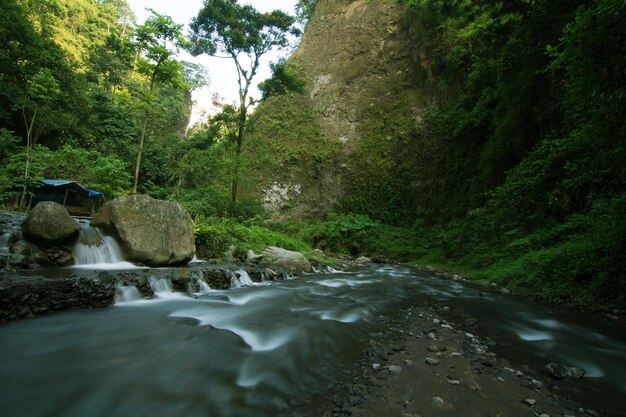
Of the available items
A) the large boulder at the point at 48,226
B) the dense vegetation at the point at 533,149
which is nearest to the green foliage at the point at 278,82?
the dense vegetation at the point at 533,149

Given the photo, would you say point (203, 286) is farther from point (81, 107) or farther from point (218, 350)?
point (81, 107)

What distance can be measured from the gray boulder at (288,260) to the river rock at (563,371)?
20.7ft

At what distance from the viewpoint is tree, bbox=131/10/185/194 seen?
10266 millimetres

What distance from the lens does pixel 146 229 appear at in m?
6.70

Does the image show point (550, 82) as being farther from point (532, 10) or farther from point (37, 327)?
point (37, 327)

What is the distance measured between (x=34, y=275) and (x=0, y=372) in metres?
2.68

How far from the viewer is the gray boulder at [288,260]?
29.1ft

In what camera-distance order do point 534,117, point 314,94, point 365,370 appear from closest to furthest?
point 365,370
point 534,117
point 314,94

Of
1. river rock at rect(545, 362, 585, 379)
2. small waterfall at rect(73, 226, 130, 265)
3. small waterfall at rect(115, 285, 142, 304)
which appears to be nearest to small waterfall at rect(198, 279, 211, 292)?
small waterfall at rect(115, 285, 142, 304)

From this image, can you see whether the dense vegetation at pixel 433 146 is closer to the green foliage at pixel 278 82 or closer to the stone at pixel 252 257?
the green foliage at pixel 278 82

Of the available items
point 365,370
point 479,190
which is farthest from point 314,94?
point 365,370

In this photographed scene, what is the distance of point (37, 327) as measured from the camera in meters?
3.49

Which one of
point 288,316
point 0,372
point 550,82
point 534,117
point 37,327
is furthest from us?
point 534,117

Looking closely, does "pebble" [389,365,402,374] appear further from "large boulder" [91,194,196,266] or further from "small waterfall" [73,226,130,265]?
"small waterfall" [73,226,130,265]
